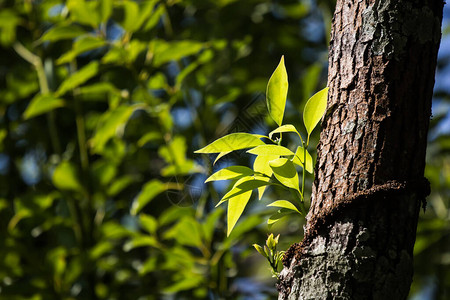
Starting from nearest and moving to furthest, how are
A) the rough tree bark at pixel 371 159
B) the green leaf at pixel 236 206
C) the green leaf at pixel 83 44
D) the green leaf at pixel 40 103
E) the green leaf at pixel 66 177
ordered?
the rough tree bark at pixel 371 159 < the green leaf at pixel 236 206 < the green leaf at pixel 83 44 < the green leaf at pixel 40 103 < the green leaf at pixel 66 177

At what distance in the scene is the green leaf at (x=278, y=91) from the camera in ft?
2.09

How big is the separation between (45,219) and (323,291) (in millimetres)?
Answer: 1147

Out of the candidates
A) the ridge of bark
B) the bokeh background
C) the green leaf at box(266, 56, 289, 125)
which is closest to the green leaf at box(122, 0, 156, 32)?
the bokeh background

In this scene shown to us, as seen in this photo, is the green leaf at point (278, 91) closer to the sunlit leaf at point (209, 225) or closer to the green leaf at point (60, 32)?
the sunlit leaf at point (209, 225)

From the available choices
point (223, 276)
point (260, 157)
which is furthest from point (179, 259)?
point (260, 157)

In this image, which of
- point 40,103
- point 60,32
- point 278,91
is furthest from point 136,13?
point 278,91

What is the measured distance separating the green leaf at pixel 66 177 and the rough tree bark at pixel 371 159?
3.29 ft

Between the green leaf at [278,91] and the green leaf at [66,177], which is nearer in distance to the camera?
the green leaf at [278,91]

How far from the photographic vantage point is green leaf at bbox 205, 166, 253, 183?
0.64 meters

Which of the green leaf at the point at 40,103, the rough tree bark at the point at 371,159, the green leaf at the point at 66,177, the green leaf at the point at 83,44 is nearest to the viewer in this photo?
the rough tree bark at the point at 371,159

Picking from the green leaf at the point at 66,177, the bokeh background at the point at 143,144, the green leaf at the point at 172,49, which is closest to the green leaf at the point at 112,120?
the bokeh background at the point at 143,144

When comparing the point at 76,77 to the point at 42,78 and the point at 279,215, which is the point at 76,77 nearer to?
the point at 42,78

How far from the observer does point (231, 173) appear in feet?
2.11

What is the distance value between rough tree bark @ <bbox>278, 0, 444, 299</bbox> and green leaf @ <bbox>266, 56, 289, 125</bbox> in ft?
0.17
